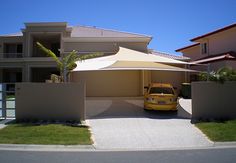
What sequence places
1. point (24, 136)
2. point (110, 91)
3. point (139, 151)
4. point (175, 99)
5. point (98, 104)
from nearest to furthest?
1. point (139, 151)
2. point (24, 136)
3. point (175, 99)
4. point (98, 104)
5. point (110, 91)

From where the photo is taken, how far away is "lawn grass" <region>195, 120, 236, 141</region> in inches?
478

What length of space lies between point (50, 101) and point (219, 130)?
782cm

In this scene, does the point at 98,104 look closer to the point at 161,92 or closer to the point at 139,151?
the point at 161,92

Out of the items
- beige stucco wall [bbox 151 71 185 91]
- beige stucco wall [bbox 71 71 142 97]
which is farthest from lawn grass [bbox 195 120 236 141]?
beige stucco wall [bbox 151 71 185 91]

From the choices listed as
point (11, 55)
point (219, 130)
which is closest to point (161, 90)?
point (219, 130)

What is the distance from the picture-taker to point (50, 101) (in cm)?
1565

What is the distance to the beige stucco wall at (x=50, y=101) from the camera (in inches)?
613

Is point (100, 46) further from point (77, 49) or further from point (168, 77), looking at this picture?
point (168, 77)

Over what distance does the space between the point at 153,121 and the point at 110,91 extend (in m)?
11.4

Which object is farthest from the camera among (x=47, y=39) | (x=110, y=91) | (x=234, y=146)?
(x=47, y=39)

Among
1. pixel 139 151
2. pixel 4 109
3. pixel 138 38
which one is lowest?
pixel 139 151

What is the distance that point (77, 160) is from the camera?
28.9 ft

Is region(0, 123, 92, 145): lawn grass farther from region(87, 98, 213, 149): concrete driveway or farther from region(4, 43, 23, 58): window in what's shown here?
region(4, 43, 23, 58): window

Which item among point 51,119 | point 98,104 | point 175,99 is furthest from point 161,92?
point 51,119
